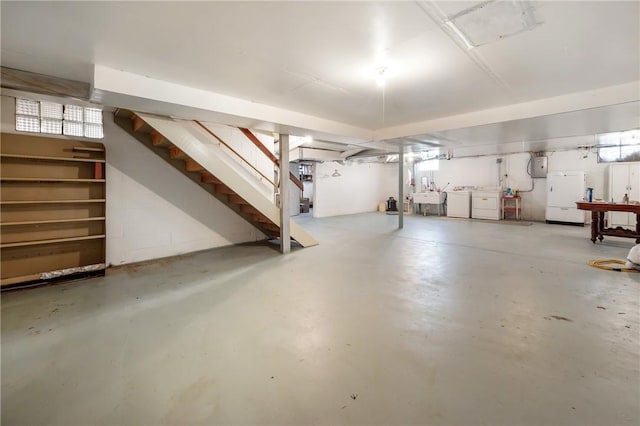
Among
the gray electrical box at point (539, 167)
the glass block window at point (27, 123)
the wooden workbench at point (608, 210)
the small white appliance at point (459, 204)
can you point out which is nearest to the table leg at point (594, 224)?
the wooden workbench at point (608, 210)

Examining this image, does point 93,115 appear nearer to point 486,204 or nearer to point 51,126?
point 51,126

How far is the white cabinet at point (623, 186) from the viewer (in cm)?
669

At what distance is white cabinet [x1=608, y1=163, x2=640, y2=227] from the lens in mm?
6688

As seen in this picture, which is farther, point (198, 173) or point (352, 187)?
point (352, 187)

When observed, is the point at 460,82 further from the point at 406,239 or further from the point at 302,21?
the point at 406,239

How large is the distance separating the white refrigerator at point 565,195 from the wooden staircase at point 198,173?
7203mm

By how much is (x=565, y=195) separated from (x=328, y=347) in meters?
8.85

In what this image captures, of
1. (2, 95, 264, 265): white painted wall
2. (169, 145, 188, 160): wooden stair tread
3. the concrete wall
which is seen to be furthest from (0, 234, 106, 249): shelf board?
the concrete wall

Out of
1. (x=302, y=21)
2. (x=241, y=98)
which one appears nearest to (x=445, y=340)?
(x=302, y=21)

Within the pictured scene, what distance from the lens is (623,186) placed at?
6.85 metres

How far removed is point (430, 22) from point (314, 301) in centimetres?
257

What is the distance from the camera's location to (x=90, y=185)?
370 centimetres

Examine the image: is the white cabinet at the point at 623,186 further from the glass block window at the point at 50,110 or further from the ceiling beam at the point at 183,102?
the glass block window at the point at 50,110

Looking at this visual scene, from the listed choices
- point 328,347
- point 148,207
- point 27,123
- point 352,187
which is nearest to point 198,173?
point 148,207
